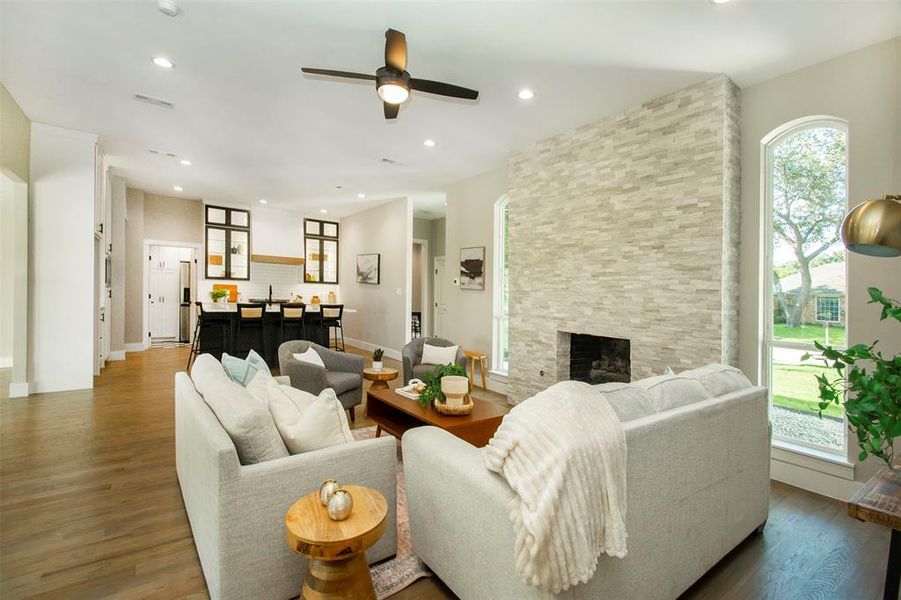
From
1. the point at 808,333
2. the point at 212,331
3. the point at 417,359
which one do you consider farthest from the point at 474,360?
the point at 212,331

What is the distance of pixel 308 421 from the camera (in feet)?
6.26

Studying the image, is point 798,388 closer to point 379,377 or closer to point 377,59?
point 379,377

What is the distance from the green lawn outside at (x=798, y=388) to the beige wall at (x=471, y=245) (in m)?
3.23

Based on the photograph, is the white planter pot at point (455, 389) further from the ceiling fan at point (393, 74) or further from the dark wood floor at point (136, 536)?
the ceiling fan at point (393, 74)

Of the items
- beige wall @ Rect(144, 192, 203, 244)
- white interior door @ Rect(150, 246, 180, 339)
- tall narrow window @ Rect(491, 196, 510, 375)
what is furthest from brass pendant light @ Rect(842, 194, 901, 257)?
white interior door @ Rect(150, 246, 180, 339)

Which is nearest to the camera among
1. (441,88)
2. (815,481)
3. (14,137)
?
(441,88)

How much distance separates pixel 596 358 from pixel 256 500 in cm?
401

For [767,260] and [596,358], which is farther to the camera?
[596,358]

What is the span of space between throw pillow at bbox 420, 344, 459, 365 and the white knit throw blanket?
11.0 feet

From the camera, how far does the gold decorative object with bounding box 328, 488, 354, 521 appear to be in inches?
57.7

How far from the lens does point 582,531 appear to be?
128cm

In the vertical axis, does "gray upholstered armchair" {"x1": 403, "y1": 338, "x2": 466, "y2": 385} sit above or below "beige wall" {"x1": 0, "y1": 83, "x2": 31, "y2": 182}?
below

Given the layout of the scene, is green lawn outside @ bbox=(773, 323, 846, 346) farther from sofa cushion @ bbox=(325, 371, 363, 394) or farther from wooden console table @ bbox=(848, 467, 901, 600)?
sofa cushion @ bbox=(325, 371, 363, 394)

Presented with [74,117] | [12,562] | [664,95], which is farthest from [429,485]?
[74,117]
